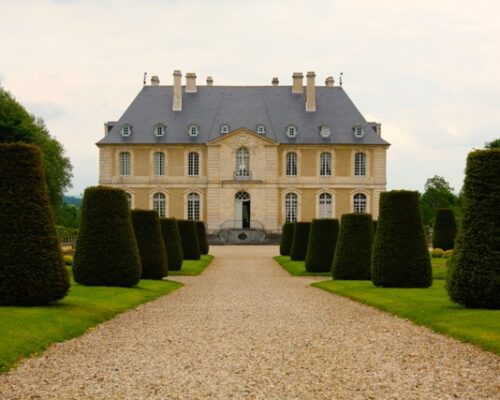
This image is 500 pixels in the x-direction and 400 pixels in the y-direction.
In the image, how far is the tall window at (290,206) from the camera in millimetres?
56375

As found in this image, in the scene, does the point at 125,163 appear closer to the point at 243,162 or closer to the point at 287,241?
the point at 243,162

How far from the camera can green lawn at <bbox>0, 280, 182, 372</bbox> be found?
8.56m

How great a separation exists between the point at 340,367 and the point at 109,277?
9576 millimetres

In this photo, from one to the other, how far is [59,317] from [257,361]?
12.0 ft

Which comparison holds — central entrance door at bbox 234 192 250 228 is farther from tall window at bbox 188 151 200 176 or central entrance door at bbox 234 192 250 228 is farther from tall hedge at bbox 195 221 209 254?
tall hedge at bbox 195 221 209 254

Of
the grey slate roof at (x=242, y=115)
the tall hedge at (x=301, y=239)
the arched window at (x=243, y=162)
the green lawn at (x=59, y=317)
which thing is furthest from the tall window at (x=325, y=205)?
the green lawn at (x=59, y=317)

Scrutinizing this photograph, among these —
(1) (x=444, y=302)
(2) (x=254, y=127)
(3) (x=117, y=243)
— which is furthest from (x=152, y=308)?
(2) (x=254, y=127)

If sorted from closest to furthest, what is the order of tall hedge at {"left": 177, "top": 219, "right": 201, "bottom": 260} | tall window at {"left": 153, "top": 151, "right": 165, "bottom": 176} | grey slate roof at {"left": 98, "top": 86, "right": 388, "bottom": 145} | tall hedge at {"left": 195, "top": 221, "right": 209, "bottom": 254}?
tall hedge at {"left": 177, "top": 219, "right": 201, "bottom": 260}, tall hedge at {"left": 195, "top": 221, "right": 209, "bottom": 254}, grey slate roof at {"left": 98, "top": 86, "right": 388, "bottom": 145}, tall window at {"left": 153, "top": 151, "right": 165, "bottom": 176}

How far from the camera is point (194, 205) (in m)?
56.7

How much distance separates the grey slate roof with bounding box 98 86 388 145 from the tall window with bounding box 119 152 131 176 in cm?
97

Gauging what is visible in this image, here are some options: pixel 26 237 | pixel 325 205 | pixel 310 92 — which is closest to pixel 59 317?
pixel 26 237

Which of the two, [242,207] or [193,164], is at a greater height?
[193,164]

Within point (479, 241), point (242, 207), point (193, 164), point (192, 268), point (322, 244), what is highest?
point (193, 164)

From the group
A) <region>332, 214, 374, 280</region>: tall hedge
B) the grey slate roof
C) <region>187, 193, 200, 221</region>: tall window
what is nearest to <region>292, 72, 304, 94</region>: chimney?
the grey slate roof
